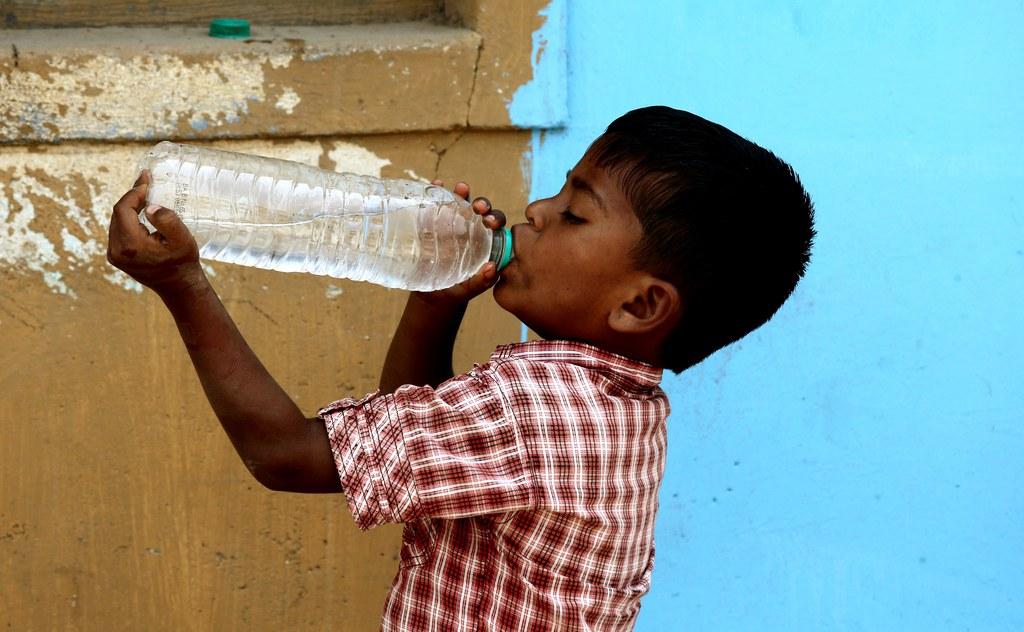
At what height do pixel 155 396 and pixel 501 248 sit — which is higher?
pixel 501 248

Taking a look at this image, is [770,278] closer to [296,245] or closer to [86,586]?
[296,245]

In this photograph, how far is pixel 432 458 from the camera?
1620 mm

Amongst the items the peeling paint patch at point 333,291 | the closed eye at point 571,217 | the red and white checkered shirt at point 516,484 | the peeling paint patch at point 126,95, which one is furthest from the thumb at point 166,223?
the peeling paint patch at point 333,291

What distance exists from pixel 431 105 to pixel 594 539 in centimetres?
95

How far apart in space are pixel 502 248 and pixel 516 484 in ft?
1.24

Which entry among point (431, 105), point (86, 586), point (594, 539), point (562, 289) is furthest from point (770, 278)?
point (86, 586)

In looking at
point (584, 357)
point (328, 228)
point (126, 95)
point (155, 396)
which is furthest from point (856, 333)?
point (126, 95)

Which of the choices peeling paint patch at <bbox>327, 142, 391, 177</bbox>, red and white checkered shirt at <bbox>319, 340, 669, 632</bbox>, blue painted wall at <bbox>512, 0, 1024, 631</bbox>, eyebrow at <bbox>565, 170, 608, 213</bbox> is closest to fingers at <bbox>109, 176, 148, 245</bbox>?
red and white checkered shirt at <bbox>319, 340, 669, 632</bbox>

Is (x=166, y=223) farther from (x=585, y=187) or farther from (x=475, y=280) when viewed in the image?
(x=585, y=187)

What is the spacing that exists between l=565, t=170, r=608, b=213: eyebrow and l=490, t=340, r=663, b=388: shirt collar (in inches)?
7.9

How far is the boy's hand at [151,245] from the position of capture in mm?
1548

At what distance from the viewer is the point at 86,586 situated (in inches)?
93.1

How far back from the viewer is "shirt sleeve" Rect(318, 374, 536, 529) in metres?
1.62

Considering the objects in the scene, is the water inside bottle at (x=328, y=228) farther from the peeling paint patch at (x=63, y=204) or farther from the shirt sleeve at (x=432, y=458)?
the shirt sleeve at (x=432, y=458)
